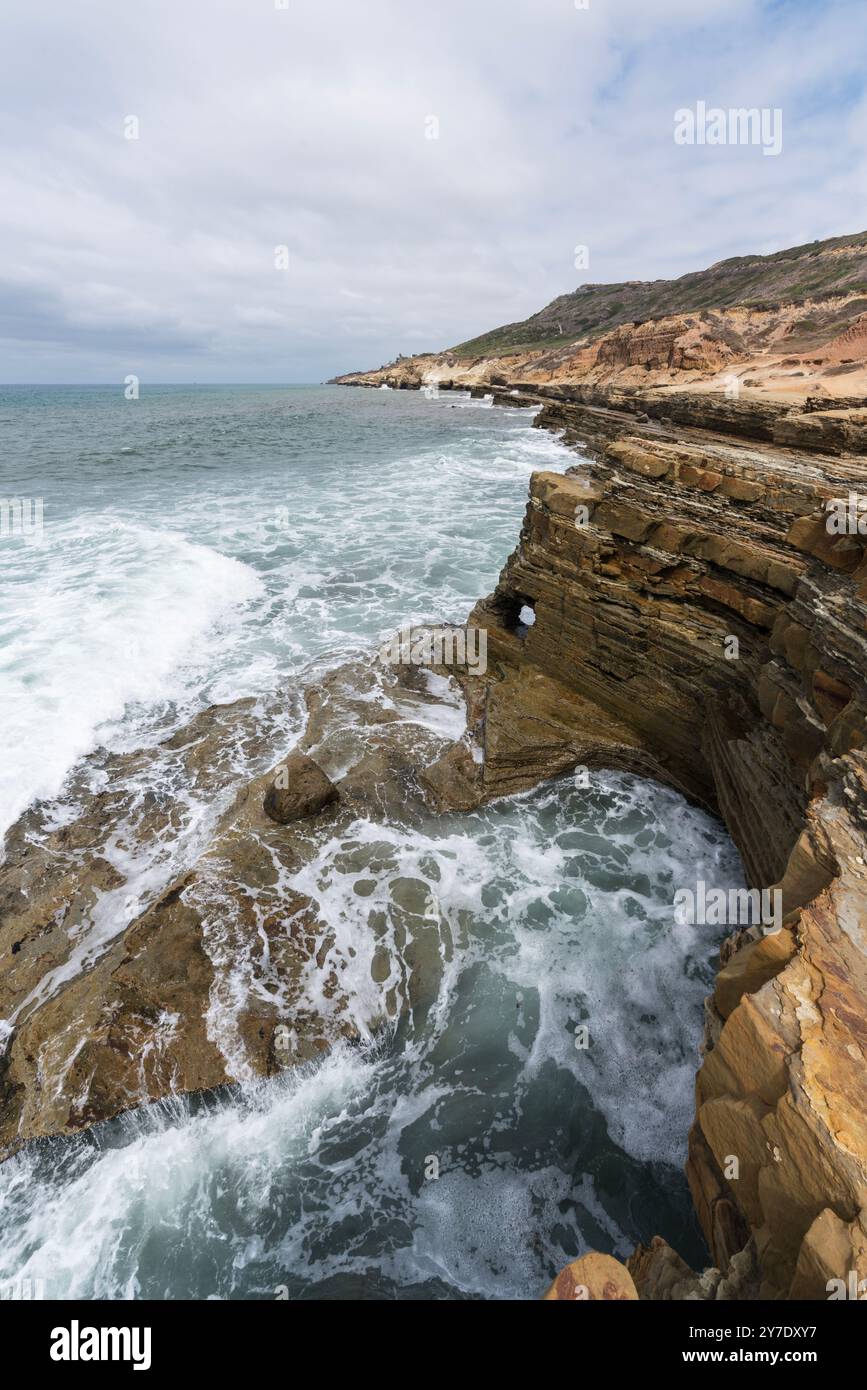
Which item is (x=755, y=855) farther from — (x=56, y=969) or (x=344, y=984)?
(x=56, y=969)

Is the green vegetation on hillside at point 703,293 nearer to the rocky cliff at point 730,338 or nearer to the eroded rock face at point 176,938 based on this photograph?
the rocky cliff at point 730,338

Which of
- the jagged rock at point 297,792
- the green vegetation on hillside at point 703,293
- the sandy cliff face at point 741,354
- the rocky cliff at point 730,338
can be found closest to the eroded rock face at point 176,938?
the jagged rock at point 297,792

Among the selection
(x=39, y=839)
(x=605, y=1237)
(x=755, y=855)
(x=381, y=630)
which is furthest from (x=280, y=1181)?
(x=381, y=630)

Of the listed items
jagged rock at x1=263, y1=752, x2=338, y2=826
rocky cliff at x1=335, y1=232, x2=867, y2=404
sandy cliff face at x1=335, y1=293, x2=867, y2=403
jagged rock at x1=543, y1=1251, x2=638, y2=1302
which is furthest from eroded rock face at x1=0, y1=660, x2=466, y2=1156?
rocky cliff at x1=335, y1=232, x2=867, y2=404

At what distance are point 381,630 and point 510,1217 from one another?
1242 cm

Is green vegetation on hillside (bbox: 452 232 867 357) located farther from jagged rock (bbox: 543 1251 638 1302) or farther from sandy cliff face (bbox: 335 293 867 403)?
jagged rock (bbox: 543 1251 638 1302)

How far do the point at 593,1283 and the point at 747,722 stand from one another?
738cm

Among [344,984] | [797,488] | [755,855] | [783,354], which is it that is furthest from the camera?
[783,354]

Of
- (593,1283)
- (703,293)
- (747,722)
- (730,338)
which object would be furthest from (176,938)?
(703,293)

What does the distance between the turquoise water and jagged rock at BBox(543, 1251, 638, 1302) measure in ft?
8.79

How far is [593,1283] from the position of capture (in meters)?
3.16

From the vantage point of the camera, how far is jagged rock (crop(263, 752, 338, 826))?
30.6ft

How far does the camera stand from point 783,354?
47406 mm

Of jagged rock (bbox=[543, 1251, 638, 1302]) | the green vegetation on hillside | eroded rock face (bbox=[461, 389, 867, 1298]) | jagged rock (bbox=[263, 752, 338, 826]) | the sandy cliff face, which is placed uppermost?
the green vegetation on hillside
